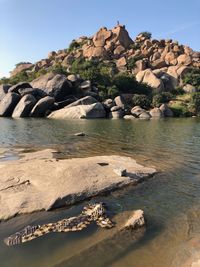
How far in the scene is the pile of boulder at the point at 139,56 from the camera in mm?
79500

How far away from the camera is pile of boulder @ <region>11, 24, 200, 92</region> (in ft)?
261

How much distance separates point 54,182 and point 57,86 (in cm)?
4844

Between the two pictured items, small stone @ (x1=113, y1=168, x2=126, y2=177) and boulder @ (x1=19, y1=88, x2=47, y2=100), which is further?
boulder @ (x1=19, y1=88, x2=47, y2=100)

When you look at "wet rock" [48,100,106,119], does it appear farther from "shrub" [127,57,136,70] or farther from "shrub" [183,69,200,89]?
"shrub" [127,57,136,70]

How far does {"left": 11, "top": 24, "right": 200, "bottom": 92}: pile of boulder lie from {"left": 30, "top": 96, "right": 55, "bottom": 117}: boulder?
3038cm

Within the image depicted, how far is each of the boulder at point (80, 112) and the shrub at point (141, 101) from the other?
36.9 ft

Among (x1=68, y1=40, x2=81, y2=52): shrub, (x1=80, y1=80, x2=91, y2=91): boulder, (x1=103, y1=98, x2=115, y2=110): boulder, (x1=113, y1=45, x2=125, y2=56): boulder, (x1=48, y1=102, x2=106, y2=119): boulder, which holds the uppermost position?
(x1=68, y1=40, x2=81, y2=52): shrub

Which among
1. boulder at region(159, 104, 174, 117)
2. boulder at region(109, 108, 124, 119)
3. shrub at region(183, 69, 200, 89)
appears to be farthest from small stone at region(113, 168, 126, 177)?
shrub at region(183, 69, 200, 89)

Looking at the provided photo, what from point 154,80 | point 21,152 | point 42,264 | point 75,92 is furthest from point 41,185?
point 154,80

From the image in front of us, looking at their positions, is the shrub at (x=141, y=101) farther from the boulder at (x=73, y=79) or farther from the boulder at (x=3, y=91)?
the boulder at (x=3, y=91)

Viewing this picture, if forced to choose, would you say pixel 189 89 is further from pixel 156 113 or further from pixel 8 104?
pixel 8 104

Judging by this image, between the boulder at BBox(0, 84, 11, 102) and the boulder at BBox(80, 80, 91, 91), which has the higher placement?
the boulder at BBox(80, 80, 91, 91)

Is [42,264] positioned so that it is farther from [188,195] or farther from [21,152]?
[21,152]

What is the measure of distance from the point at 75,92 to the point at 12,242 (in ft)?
182
